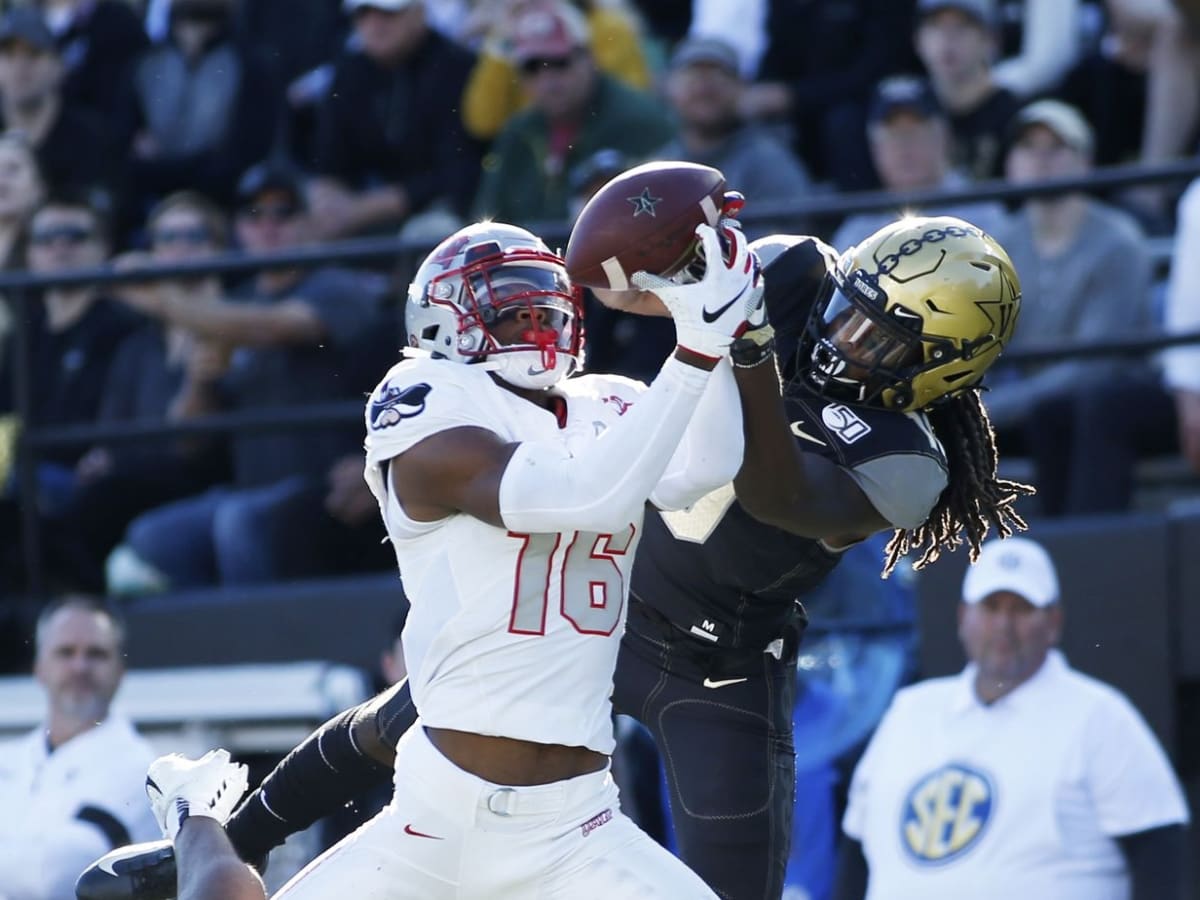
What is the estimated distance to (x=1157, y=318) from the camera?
7398 millimetres

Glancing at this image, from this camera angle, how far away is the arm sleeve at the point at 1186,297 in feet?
22.8

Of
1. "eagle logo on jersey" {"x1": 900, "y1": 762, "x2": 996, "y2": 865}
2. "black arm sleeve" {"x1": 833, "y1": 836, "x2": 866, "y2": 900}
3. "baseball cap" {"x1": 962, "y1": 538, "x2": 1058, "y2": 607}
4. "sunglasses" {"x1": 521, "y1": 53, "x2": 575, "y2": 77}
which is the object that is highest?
"sunglasses" {"x1": 521, "y1": 53, "x2": 575, "y2": 77}

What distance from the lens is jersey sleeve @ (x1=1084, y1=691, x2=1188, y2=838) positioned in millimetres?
6168

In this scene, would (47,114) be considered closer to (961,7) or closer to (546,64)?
(546,64)

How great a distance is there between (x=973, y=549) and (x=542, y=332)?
1.36m

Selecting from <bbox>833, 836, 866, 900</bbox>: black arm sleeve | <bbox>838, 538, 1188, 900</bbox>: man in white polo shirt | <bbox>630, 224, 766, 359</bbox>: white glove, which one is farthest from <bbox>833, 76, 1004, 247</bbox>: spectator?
<bbox>630, 224, 766, 359</bbox>: white glove

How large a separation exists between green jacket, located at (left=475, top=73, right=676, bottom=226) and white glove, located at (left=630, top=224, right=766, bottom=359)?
4.13 meters

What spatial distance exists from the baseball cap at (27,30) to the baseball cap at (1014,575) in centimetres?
523

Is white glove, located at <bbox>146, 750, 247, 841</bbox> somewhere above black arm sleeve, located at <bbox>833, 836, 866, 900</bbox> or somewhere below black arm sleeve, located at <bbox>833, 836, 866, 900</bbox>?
above

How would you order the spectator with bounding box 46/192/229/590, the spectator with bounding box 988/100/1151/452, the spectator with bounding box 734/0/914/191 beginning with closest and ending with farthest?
1. the spectator with bounding box 988/100/1151/452
2. the spectator with bounding box 46/192/229/590
3. the spectator with bounding box 734/0/914/191

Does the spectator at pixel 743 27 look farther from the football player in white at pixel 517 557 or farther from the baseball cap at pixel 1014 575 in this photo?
the football player in white at pixel 517 557

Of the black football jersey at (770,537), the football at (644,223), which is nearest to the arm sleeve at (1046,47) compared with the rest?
the black football jersey at (770,537)

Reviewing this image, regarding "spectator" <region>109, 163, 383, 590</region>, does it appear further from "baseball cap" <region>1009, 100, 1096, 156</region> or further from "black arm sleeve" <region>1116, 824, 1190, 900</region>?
"black arm sleeve" <region>1116, 824, 1190, 900</region>

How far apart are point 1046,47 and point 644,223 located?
475cm
